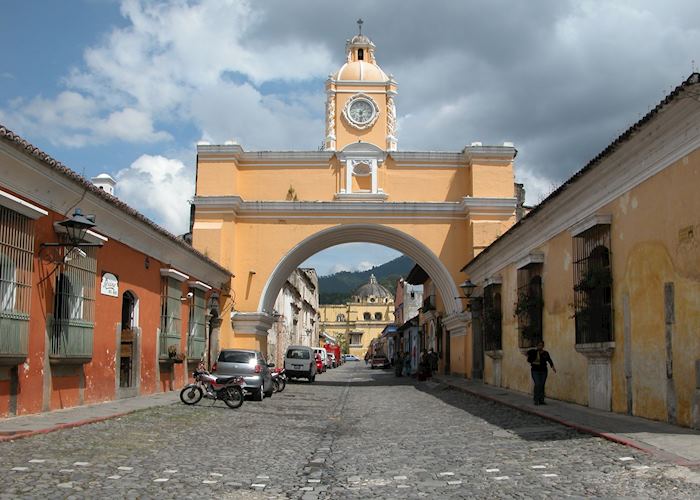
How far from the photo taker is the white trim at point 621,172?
9609mm

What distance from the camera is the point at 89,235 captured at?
524 inches

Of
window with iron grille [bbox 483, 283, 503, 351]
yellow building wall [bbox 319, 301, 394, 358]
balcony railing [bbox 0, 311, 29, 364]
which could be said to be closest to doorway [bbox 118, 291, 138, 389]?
balcony railing [bbox 0, 311, 29, 364]

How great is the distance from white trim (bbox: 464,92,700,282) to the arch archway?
865 cm

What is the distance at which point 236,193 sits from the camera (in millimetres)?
27281

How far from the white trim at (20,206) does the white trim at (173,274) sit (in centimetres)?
705

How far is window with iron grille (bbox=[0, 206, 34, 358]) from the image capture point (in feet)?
34.5

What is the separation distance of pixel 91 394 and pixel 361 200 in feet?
49.6

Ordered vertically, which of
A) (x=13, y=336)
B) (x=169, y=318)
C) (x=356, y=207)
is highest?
(x=356, y=207)

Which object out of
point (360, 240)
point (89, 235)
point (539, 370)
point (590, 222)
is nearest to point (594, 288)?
point (590, 222)

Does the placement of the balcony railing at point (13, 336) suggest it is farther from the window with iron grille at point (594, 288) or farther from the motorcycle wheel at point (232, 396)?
the window with iron grille at point (594, 288)

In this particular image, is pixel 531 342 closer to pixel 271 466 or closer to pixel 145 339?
pixel 145 339

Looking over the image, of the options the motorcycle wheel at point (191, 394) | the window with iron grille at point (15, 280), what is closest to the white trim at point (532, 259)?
the motorcycle wheel at point (191, 394)

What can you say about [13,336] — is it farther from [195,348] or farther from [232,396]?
[195,348]

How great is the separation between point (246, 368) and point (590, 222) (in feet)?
29.9
